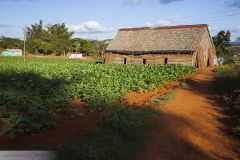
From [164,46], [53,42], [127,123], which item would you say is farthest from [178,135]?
[53,42]

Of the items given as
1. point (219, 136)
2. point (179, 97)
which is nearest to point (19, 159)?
point (219, 136)

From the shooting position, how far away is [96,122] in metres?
9.50

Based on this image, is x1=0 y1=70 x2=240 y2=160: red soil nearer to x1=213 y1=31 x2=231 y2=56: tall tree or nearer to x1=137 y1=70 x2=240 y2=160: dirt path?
x1=137 y1=70 x2=240 y2=160: dirt path

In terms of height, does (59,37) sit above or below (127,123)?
above

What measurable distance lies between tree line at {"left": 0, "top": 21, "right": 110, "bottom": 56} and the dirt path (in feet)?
209

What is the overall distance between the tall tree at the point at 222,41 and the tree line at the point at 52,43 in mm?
31867

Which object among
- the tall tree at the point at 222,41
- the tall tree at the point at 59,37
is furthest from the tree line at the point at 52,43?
the tall tree at the point at 222,41

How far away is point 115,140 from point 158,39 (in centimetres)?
3003

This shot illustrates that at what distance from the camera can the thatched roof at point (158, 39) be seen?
3330cm

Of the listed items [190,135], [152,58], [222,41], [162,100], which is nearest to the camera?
[190,135]

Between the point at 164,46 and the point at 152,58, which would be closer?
the point at 164,46

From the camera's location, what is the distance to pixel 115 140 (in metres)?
7.20

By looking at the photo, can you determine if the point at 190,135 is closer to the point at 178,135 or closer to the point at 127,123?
the point at 178,135

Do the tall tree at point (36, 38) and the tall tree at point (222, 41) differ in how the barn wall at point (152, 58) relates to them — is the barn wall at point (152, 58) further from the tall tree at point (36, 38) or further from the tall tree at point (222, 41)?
the tall tree at point (36, 38)
